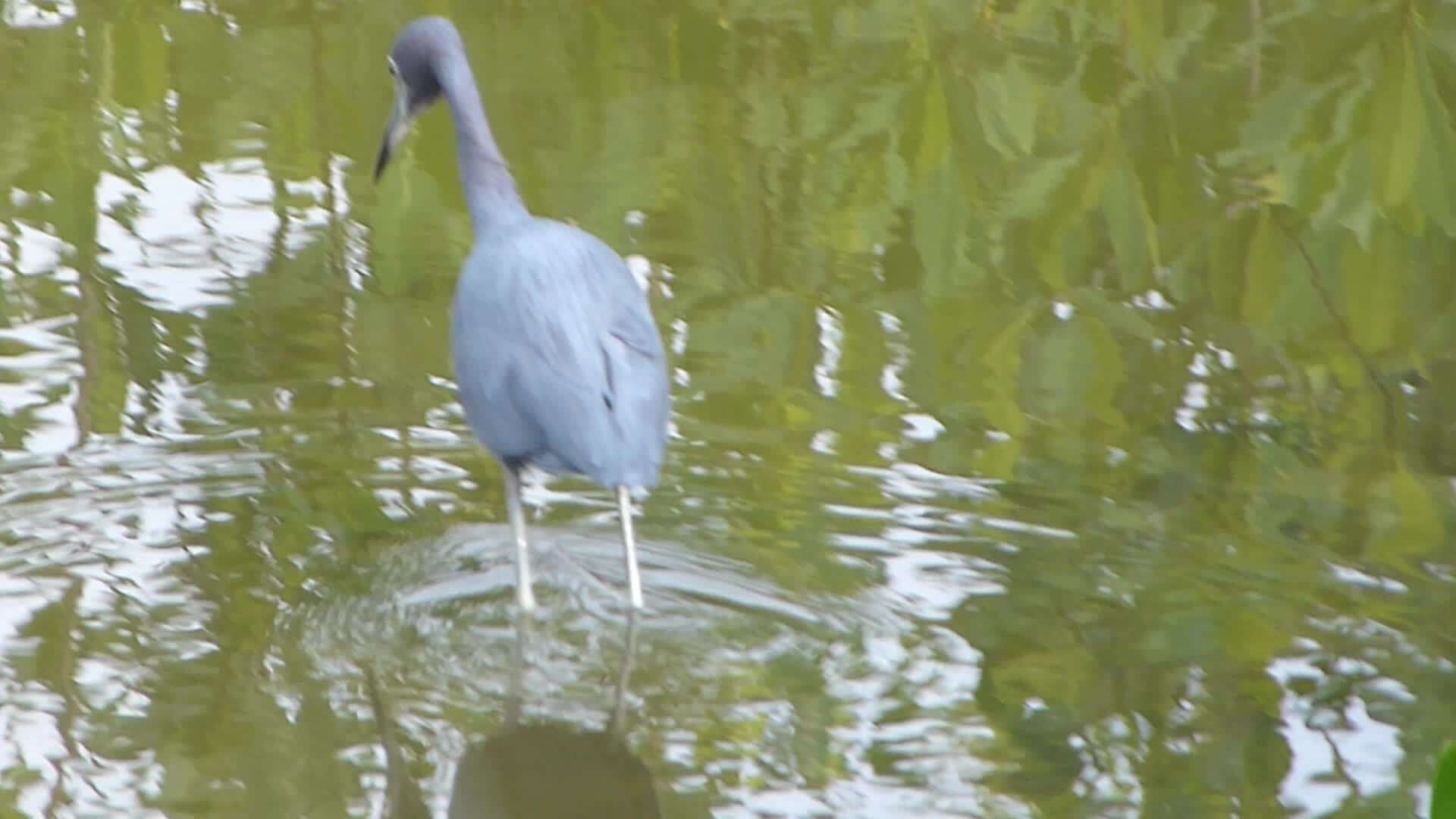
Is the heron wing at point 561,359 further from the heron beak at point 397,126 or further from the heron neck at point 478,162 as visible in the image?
the heron beak at point 397,126

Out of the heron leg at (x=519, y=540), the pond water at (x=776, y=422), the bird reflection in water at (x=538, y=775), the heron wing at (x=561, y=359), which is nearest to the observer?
the bird reflection in water at (x=538, y=775)

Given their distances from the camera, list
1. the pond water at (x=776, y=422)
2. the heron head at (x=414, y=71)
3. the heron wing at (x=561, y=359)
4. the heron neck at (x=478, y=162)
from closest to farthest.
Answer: the pond water at (x=776, y=422) → the heron wing at (x=561, y=359) → the heron neck at (x=478, y=162) → the heron head at (x=414, y=71)

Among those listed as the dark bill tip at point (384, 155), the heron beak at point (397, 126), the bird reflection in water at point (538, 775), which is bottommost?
the bird reflection in water at point (538, 775)

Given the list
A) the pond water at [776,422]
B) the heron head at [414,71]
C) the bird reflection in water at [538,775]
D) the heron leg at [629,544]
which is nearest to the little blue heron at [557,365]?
the heron leg at [629,544]

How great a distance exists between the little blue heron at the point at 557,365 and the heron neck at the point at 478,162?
0.28 feet

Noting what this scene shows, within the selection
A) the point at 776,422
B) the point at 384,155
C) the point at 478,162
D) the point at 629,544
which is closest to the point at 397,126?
the point at 384,155

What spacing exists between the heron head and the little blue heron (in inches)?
24.0

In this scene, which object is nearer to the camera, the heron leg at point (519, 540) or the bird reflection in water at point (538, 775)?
the bird reflection in water at point (538, 775)

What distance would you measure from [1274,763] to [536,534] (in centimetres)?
188

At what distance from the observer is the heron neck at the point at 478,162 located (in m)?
5.58

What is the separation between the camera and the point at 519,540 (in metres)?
5.00

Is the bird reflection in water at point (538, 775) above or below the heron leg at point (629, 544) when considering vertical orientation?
below

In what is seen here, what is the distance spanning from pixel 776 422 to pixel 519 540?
1.14m

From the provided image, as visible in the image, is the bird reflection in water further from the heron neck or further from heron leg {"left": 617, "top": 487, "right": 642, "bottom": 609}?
the heron neck
